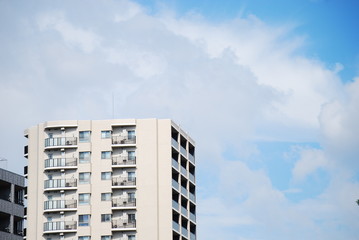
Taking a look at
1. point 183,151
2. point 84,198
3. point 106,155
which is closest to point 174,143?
point 183,151

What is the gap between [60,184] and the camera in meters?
158

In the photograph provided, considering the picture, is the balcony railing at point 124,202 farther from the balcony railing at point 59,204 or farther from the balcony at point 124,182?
the balcony railing at point 59,204

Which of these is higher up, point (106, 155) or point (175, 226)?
point (106, 155)

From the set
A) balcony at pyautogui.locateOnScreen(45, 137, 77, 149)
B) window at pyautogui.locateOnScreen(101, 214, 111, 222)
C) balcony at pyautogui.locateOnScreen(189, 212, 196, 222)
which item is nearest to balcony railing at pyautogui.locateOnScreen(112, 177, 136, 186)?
window at pyautogui.locateOnScreen(101, 214, 111, 222)

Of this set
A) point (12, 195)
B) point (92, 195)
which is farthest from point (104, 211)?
point (12, 195)

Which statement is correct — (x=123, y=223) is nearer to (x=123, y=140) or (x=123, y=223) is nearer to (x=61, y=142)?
(x=123, y=140)

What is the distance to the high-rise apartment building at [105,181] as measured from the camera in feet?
506

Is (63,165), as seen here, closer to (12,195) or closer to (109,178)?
(109,178)

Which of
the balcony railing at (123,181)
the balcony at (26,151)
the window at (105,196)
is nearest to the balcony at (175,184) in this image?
the balcony railing at (123,181)

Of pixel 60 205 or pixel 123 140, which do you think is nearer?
pixel 60 205

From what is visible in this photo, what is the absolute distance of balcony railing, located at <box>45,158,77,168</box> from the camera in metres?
158

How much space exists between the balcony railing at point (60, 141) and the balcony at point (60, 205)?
9.55 metres

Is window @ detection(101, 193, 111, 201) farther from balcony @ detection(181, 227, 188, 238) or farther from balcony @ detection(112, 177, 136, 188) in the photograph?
balcony @ detection(181, 227, 188, 238)

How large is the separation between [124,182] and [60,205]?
37.0 feet
